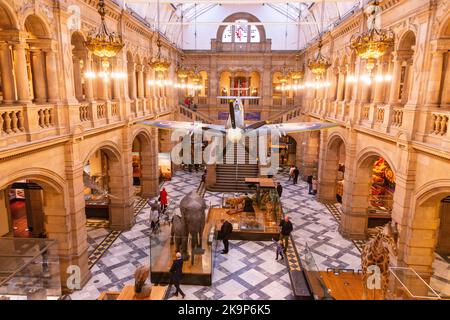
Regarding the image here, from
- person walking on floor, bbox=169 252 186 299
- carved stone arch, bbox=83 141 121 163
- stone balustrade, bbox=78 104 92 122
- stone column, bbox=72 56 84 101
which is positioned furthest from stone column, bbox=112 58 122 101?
person walking on floor, bbox=169 252 186 299

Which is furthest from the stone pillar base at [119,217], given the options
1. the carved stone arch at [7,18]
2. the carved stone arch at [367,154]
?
the carved stone arch at [367,154]

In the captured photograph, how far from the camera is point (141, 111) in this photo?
1742 centimetres

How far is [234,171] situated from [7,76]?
16.6 m

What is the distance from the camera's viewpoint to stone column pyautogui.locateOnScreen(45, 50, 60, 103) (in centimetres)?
952

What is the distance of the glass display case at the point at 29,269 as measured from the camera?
7090mm

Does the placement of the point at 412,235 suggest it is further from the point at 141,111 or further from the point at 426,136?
the point at 141,111

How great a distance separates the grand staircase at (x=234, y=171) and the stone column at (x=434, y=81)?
12.8 meters

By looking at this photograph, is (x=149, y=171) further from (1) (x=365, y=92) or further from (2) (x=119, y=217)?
(1) (x=365, y=92)

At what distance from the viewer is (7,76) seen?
8336 millimetres

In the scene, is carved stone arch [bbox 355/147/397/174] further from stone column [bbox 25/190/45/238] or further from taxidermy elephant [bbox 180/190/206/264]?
stone column [bbox 25/190/45/238]

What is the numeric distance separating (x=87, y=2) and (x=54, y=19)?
232 centimetres

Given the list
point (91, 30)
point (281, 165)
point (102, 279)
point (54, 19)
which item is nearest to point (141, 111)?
point (91, 30)

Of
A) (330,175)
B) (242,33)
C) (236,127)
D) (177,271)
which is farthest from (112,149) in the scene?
(242,33)

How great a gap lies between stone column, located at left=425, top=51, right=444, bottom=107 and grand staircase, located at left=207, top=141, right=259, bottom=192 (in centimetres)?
1283
